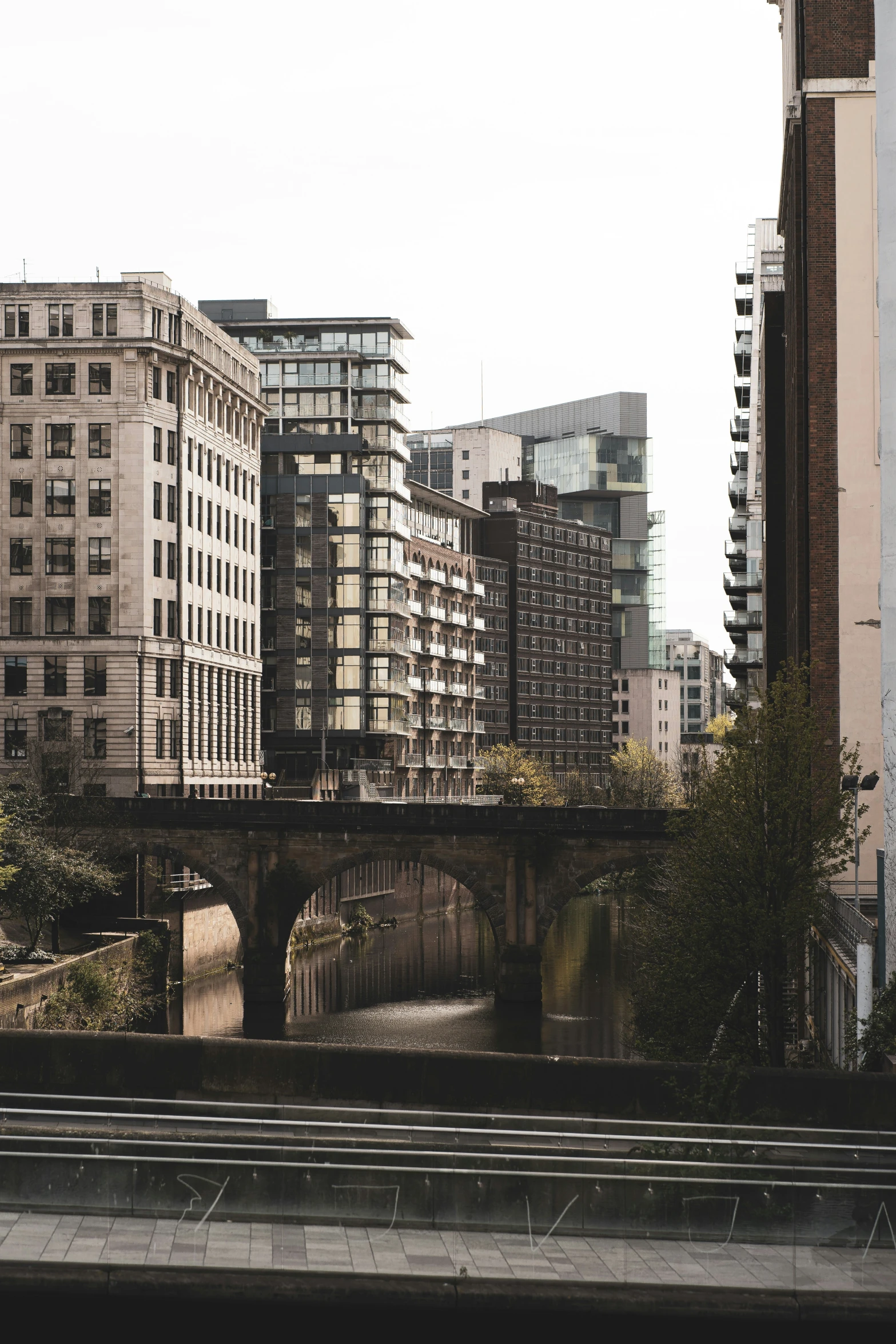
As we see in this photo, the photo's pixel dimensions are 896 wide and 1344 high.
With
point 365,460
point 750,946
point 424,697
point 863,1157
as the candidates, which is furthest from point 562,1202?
point 424,697

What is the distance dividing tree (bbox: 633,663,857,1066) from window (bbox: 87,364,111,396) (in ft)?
207

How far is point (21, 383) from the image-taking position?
346ft

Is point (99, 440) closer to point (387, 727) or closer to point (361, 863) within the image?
point (361, 863)

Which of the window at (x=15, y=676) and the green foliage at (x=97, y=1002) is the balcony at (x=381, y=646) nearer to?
the window at (x=15, y=676)

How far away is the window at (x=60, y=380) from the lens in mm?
105312

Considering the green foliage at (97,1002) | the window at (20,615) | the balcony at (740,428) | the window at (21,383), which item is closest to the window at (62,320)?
the window at (21,383)

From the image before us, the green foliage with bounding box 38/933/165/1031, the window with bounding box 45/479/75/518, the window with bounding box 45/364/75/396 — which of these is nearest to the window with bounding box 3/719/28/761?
the window with bounding box 45/479/75/518

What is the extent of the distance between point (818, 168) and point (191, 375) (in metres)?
61.2

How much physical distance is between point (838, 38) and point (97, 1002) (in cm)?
4462

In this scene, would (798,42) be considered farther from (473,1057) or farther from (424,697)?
(424,697)

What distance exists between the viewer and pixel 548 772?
19725cm

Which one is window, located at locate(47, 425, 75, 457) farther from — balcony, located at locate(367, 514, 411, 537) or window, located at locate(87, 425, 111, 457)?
balcony, located at locate(367, 514, 411, 537)

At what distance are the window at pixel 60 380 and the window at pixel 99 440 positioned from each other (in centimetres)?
269

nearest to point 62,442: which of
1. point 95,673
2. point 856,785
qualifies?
point 95,673
